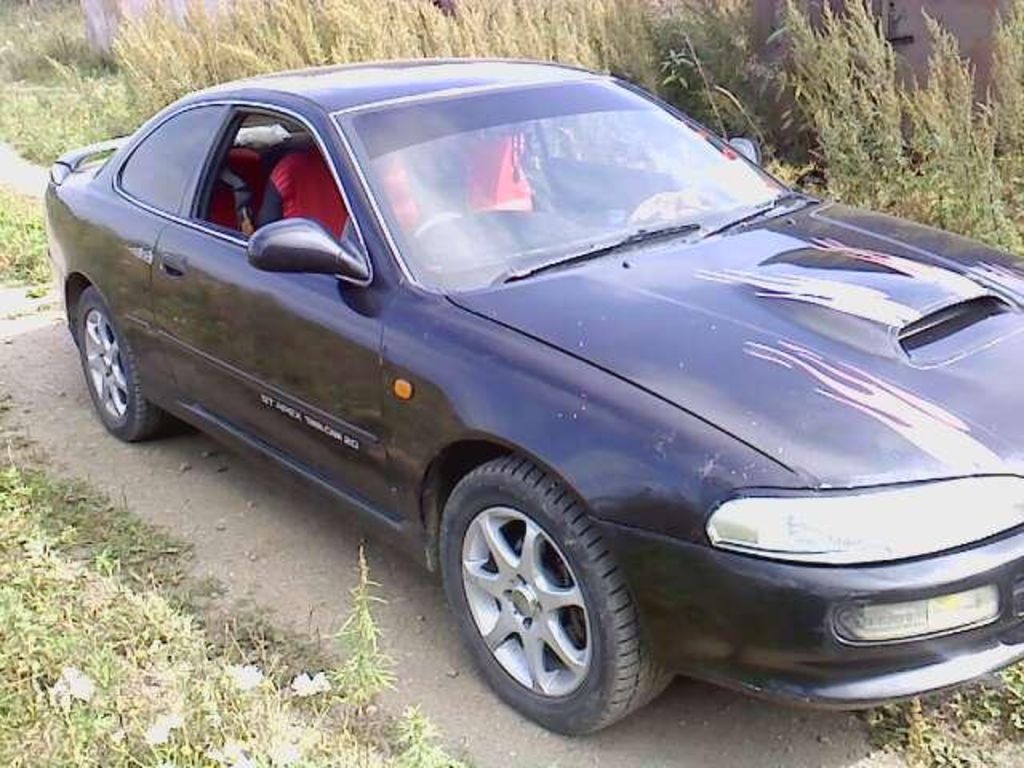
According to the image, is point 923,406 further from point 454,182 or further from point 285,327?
point 285,327

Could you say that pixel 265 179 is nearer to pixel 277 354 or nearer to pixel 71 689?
pixel 277 354

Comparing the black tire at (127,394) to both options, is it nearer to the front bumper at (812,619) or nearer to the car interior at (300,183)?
the car interior at (300,183)

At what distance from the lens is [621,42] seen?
28.2 feet

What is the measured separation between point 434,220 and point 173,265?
1.25 m

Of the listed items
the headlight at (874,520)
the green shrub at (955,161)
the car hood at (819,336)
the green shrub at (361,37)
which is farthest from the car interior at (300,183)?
the green shrub at (361,37)

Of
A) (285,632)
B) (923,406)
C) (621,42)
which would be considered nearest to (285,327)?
(285,632)

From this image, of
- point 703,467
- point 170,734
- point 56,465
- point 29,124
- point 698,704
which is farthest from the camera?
point 29,124

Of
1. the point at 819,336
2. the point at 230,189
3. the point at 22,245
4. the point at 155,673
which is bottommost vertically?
the point at 22,245

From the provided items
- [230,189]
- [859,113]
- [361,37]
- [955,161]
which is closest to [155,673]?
[230,189]

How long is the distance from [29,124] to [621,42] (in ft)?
26.5

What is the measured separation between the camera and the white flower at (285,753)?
2.79 m

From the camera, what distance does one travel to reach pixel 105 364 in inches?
213

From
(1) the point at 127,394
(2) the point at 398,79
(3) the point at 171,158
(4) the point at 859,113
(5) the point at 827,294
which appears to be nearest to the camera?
(5) the point at 827,294

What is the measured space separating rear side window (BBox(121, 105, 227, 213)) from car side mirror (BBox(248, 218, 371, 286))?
1147mm
